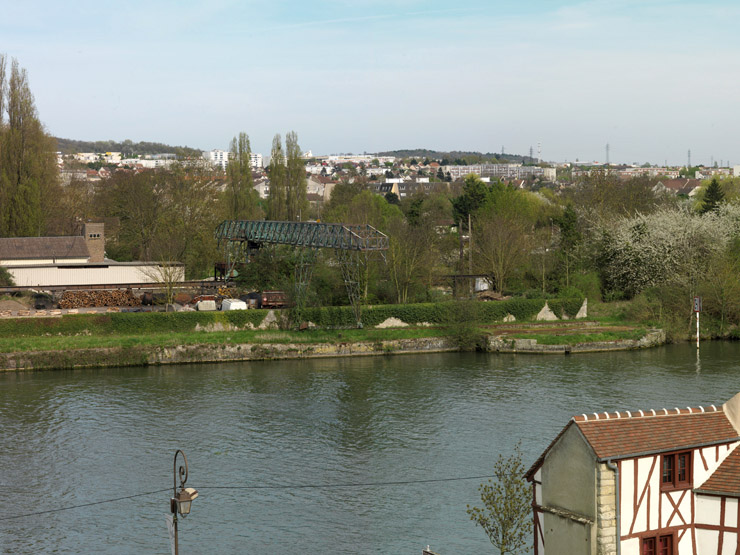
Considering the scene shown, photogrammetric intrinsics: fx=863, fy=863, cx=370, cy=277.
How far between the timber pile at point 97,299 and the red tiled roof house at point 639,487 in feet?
117

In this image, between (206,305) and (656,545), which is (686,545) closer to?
(656,545)

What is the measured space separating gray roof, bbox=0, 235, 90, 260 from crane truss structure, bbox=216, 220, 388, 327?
332 inches

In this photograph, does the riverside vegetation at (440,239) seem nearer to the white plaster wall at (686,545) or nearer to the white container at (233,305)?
the white container at (233,305)

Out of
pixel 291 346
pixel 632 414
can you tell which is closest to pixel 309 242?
pixel 291 346

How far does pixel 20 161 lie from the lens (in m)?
54.7

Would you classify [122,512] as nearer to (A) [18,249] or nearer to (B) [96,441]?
(B) [96,441]

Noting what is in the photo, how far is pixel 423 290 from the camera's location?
48.9m

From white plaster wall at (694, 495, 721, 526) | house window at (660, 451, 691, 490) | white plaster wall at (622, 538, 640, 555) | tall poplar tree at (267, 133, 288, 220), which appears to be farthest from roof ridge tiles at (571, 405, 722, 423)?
tall poplar tree at (267, 133, 288, 220)

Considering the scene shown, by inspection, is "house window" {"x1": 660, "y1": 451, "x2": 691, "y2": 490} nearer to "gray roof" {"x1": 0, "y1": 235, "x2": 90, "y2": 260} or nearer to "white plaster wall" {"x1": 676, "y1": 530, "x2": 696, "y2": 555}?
"white plaster wall" {"x1": 676, "y1": 530, "x2": 696, "y2": 555}

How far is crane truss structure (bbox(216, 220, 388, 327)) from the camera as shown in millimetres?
42562

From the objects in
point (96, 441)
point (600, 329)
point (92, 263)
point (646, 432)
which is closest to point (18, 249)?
point (92, 263)

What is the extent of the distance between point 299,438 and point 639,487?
14.3 metres

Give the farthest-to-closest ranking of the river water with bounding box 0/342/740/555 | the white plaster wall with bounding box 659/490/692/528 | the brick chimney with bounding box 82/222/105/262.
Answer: the brick chimney with bounding box 82/222/105/262 → the river water with bounding box 0/342/740/555 → the white plaster wall with bounding box 659/490/692/528

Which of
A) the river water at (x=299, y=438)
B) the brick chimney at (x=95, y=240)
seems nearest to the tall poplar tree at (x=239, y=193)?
the brick chimney at (x=95, y=240)
